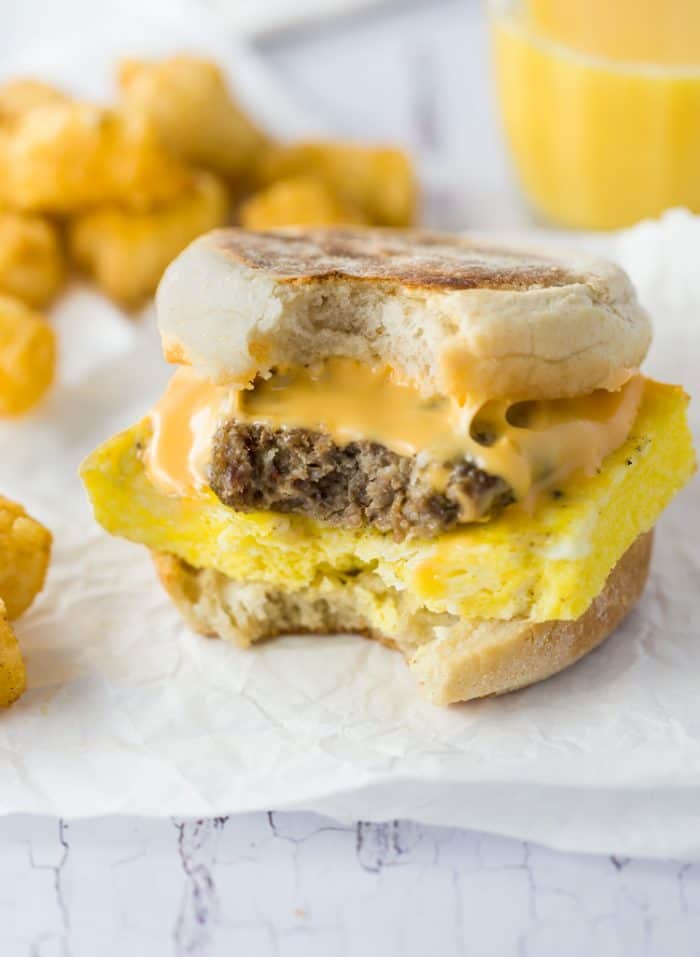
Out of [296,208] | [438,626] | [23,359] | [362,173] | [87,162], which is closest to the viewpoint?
[438,626]

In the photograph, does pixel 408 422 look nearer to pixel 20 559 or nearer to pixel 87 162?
pixel 20 559

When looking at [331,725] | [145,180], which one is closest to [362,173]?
[145,180]

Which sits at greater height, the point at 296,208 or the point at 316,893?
the point at 296,208

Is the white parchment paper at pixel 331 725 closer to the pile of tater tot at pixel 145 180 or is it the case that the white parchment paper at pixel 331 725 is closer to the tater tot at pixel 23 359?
the tater tot at pixel 23 359

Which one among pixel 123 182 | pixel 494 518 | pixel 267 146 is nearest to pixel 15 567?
pixel 494 518

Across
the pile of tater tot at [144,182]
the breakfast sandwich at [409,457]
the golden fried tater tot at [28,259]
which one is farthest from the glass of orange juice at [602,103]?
the golden fried tater tot at [28,259]

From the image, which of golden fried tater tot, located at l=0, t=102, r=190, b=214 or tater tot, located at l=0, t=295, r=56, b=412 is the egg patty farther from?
golden fried tater tot, located at l=0, t=102, r=190, b=214
